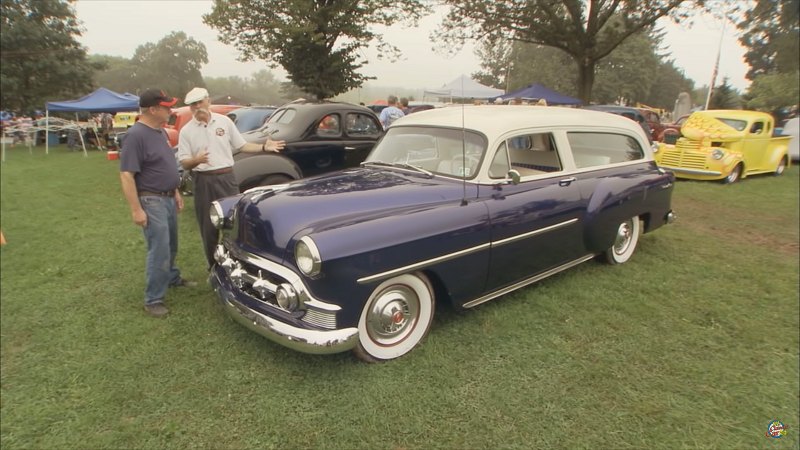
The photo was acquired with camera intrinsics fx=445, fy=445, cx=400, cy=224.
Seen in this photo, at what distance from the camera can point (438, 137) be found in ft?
12.5

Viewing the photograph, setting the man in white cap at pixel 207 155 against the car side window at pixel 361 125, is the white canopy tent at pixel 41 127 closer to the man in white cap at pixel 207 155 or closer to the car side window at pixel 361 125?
the car side window at pixel 361 125

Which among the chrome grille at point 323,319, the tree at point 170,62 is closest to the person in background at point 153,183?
the chrome grille at point 323,319

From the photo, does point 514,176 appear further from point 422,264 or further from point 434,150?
point 422,264

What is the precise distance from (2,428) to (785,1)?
81.2ft

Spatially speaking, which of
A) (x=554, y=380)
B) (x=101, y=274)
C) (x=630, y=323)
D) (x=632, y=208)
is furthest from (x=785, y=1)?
(x=101, y=274)

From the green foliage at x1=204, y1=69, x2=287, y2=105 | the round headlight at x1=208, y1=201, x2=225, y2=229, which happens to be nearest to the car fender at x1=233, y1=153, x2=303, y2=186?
the round headlight at x1=208, y1=201, x2=225, y2=229

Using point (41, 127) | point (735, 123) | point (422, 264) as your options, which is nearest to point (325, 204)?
point (422, 264)

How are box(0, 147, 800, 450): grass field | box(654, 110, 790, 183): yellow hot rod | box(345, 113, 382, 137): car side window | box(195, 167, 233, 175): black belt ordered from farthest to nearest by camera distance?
box(654, 110, 790, 183): yellow hot rod < box(345, 113, 382, 137): car side window < box(195, 167, 233, 175): black belt < box(0, 147, 800, 450): grass field

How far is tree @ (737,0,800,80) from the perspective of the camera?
17203 millimetres

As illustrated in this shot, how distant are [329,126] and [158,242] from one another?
320cm

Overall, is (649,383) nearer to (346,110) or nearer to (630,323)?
(630,323)

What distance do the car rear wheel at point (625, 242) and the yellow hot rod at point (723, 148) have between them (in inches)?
208

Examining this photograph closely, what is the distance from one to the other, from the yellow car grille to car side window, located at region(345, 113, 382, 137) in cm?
723

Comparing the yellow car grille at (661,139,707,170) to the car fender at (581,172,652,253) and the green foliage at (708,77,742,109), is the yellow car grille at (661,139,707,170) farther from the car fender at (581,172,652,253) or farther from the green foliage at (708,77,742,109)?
the green foliage at (708,77,742,109)
